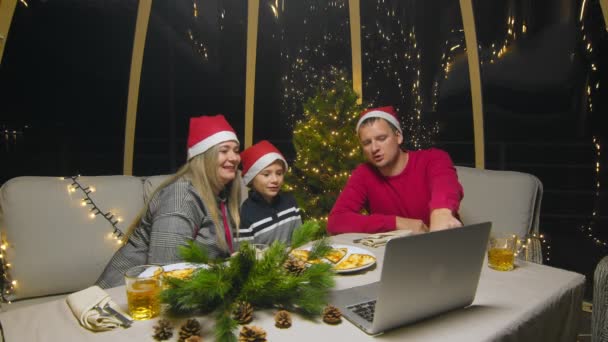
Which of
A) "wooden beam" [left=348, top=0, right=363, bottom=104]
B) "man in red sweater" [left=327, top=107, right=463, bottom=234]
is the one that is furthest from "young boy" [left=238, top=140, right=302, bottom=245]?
"wooden beam" [left=348, top=0, right=363, bottom=104]

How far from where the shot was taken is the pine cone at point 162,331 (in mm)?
927

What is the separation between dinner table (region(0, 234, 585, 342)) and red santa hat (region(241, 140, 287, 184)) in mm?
1309

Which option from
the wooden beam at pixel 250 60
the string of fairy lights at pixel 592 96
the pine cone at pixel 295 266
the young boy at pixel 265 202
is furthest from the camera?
the wooden beam at pixel 250 60

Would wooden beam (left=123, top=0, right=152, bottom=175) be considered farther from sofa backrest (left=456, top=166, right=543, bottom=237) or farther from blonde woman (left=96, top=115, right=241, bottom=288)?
sofa backrest (left=456, top=166, right=543, bottom=237)

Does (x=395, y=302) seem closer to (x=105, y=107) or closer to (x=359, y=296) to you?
(x=359, y=296)

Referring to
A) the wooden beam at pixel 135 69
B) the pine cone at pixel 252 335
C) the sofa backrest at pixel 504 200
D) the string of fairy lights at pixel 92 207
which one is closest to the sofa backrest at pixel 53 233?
the string of fairy lights at pixel 92 207

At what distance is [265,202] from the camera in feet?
8.31

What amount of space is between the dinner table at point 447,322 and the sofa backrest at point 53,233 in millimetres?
979

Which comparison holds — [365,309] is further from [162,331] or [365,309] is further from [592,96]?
[592,96]

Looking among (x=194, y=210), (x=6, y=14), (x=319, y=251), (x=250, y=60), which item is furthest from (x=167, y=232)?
(x=6, y=14)

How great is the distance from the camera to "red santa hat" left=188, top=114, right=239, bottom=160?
2174mm

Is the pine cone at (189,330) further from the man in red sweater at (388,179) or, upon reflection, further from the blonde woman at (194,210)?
the man in red sweater at (388,179)

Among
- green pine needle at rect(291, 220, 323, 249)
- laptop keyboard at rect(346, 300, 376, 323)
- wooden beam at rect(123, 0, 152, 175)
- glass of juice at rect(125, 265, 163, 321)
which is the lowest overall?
Result: laptop keyboard at rect(346, 300, 376, 323)

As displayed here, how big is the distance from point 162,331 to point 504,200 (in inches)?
85.2
